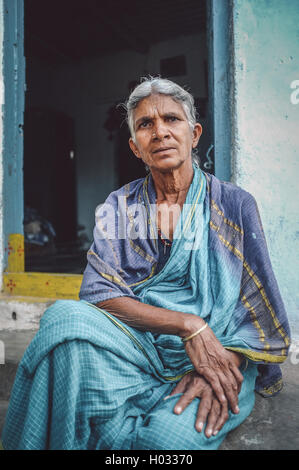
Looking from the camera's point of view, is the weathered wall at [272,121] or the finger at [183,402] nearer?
the finger at [183,402]

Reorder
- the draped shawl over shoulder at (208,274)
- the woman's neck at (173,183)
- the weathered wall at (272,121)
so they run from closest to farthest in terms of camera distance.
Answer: the draped shawl over shoulder at (208,274)
the woman's neck at (173,183)
the weathered wall at (272,121)

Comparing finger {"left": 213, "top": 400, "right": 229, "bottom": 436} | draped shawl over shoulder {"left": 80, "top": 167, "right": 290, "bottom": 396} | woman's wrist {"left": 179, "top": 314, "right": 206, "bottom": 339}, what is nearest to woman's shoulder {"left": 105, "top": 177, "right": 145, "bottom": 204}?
draped shawl over shoulder {"left": 80, "top": 167, "right": 290, "bottom": 396}

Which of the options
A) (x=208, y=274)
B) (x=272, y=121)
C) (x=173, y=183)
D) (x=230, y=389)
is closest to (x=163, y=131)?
(x=173, y=183)

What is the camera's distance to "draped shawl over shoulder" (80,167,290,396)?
5.00ft

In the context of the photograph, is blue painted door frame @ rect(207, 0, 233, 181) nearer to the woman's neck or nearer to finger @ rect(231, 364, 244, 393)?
the woman's neck

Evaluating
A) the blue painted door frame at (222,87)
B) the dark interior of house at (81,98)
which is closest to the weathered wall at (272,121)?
the blue painted door frame at (222,87)

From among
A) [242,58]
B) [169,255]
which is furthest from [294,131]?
[169,255]

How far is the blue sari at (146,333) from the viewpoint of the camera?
48.9 inches

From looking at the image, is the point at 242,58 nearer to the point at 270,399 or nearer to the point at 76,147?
the point at 270,399

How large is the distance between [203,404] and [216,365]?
0.48 feet

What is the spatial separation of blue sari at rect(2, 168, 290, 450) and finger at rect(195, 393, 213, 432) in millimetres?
21

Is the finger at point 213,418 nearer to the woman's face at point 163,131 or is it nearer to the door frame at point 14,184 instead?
the woman's face at point 163,131

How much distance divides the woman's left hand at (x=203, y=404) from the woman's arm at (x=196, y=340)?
0.08 ft
